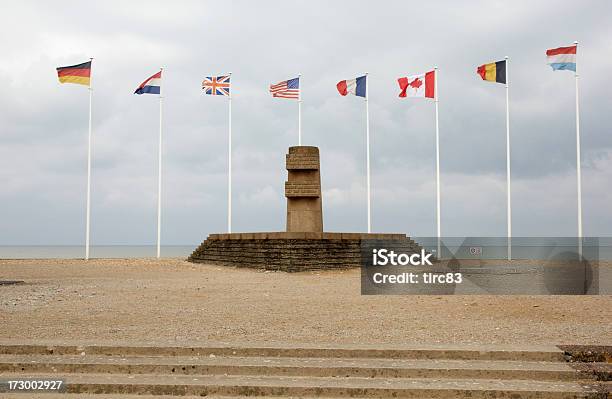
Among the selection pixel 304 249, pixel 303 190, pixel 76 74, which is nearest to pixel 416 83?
pixel 303 190

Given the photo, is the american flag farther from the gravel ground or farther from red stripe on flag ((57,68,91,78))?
the gravel ground

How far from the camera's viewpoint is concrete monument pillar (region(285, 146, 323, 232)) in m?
25.7

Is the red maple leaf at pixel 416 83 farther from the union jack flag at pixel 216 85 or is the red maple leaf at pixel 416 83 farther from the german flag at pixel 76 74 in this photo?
the german flag at pixel 76 74

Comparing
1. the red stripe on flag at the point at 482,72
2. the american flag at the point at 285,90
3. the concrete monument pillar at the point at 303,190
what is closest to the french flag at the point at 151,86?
the american flag at the point at 285,90

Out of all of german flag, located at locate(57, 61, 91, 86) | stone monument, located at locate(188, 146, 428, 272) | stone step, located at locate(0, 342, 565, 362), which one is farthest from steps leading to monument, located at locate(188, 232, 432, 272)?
stone step, located at locate(0, 342, 565, 362)

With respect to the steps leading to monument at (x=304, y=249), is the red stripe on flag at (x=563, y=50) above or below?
above

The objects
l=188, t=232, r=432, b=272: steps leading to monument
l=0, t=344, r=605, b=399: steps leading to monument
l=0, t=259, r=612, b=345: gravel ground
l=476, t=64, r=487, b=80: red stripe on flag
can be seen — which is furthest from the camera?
l=476, t=64, r=487, b=80: red stripe on flag

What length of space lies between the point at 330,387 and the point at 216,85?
1019 inches

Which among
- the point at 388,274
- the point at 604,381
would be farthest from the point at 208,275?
the point at 604,381

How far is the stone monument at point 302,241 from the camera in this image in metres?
23.3

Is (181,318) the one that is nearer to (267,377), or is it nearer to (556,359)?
(267,377)

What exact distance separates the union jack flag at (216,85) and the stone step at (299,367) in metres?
24.3

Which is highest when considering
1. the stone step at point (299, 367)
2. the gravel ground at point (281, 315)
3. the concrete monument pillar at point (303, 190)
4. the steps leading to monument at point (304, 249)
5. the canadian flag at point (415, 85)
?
the canadian flag at point (415, 85)

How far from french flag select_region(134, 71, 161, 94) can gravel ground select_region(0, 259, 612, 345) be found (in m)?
15.0
